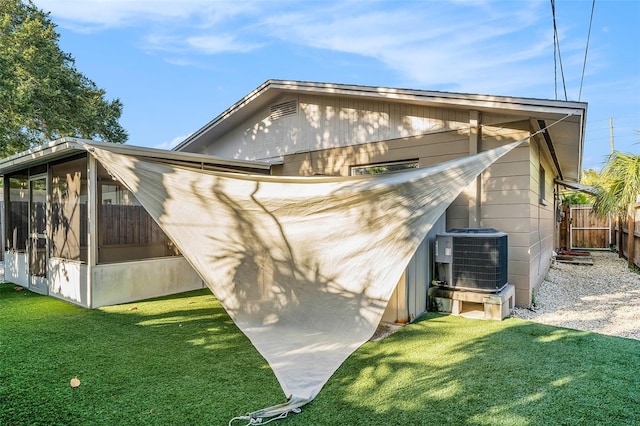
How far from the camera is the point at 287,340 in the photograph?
2.74 meters

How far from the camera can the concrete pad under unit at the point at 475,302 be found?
13.4ft

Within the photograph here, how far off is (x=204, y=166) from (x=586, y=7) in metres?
5.85

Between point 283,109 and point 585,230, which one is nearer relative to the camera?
point 283,109

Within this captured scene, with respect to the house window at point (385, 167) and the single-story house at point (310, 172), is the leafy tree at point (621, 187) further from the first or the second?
the house window at point (385, 167)

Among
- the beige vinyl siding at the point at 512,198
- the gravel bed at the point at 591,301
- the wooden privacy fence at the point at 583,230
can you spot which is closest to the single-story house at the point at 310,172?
the beige vinyl siding at the point at 512,198

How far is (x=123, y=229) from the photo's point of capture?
18.4 ft

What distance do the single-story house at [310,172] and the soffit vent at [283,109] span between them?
26 millimetres

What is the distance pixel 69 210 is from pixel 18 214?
82.8 inches

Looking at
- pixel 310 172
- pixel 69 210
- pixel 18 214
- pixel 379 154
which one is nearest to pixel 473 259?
pixel 379 154

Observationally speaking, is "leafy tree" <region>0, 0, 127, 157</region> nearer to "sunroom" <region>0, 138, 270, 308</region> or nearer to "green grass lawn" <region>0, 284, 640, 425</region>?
"sunroom" <region>0, 138, 270, 308</region>

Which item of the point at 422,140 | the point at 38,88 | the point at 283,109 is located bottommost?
the point at 422,140

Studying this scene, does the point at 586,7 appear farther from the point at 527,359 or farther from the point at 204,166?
the point at 204,166

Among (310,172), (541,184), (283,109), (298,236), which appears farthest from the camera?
(283,109)

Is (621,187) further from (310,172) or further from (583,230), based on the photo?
(310,172)
